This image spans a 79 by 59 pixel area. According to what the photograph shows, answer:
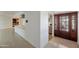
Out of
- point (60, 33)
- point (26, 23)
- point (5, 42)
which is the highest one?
point (26, 23)

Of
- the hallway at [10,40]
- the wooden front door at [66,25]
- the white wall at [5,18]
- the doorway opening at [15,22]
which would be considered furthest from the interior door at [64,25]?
the white wall at [5,18]

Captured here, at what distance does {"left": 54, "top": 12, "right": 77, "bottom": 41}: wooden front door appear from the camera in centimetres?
203

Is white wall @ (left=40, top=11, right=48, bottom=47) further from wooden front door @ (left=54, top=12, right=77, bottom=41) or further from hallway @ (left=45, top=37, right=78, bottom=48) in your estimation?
wooden front door @ (left=54, top=12, right=77, bottom=41)

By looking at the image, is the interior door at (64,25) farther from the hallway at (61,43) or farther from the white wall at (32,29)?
the white wall at (32,29)

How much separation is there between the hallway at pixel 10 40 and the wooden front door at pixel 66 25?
2.04 ft

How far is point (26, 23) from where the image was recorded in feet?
6.94

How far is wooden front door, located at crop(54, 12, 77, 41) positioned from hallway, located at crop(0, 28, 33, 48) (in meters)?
0.62

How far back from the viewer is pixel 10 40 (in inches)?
80.0

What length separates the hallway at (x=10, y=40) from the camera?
200 cm

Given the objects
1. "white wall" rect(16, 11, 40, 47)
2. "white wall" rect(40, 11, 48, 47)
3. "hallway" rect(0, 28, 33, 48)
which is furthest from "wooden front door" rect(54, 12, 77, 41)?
"hallway" rect(0, 28, 33, 48)

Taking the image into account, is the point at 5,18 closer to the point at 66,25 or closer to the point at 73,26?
the point at 66,25
